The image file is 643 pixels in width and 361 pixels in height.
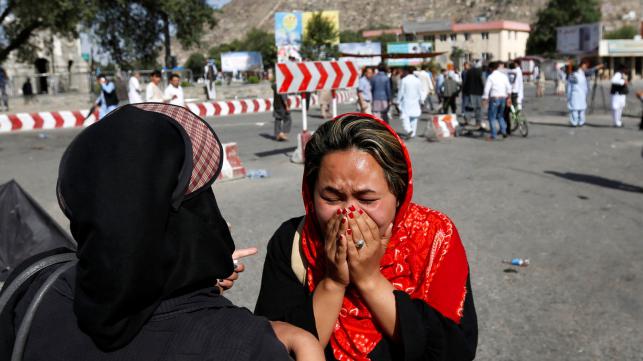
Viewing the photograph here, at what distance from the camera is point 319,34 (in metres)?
74.4

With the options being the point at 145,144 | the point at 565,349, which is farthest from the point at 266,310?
the point at 565,349

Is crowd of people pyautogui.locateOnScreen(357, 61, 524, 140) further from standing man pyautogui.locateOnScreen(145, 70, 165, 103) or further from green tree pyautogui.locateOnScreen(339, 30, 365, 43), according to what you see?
green tree pyautogui.locateOnScreen(339, 30, 365, 43)

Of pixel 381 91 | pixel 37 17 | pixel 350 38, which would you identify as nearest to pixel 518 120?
pixel 381 91

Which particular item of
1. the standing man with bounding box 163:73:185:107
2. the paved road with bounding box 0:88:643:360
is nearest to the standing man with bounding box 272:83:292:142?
the paved road with bounding box 0:88:643:360

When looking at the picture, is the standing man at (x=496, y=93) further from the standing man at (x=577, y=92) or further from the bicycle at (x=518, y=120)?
the standing man at (x=577, y=92)

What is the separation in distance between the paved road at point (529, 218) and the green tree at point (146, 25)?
64.1ft

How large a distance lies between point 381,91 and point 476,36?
113 m

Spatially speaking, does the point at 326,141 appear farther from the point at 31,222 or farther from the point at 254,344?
the point at 31,222

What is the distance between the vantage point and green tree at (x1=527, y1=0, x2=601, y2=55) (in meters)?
96.1

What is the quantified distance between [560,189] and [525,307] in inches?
178

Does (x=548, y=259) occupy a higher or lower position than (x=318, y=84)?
lower

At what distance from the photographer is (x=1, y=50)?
27.6m

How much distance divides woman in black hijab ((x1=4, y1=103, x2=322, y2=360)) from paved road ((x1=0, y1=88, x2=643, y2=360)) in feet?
9.95

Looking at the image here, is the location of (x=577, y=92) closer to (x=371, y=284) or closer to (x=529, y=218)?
(x=529, y=218)
